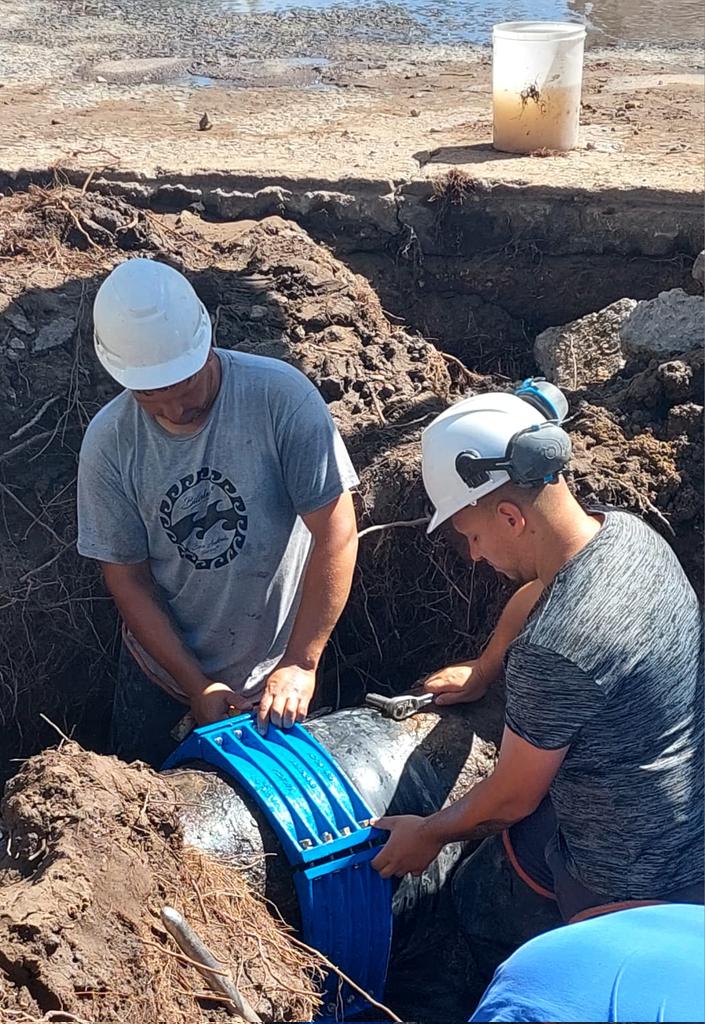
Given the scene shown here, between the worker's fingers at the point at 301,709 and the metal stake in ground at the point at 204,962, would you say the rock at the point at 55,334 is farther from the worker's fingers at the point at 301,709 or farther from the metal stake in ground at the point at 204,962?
the metal stake in ground at the point at 204,962

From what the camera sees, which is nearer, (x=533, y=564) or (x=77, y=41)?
(x=533, y=564)

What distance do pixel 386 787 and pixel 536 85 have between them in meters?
4.41

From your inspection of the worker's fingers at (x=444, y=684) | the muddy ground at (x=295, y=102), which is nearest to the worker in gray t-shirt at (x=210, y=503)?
the worker's fingers at (x=444, y=684)

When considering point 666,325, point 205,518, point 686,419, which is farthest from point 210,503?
point 666,325

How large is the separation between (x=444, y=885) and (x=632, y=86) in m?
6.52

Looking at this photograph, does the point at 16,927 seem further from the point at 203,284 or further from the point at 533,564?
the point at 203,284

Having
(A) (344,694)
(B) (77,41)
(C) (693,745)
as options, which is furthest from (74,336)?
(B) (77,41)

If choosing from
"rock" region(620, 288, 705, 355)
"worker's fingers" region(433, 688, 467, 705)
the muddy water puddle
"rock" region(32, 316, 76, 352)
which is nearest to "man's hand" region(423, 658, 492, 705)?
"worker's fingers" region(433, 688, 467, 705)

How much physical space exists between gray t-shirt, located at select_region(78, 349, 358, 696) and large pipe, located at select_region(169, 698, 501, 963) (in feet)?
1.57

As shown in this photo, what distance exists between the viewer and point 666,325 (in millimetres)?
4781

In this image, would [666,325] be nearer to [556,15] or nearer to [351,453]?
[351,453]

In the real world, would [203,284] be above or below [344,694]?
above

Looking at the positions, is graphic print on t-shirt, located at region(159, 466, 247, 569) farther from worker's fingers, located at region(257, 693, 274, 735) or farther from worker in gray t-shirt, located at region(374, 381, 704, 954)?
worker in gray t-shirt, located at region(374, 381, 704, 954)

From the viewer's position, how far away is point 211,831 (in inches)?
114
